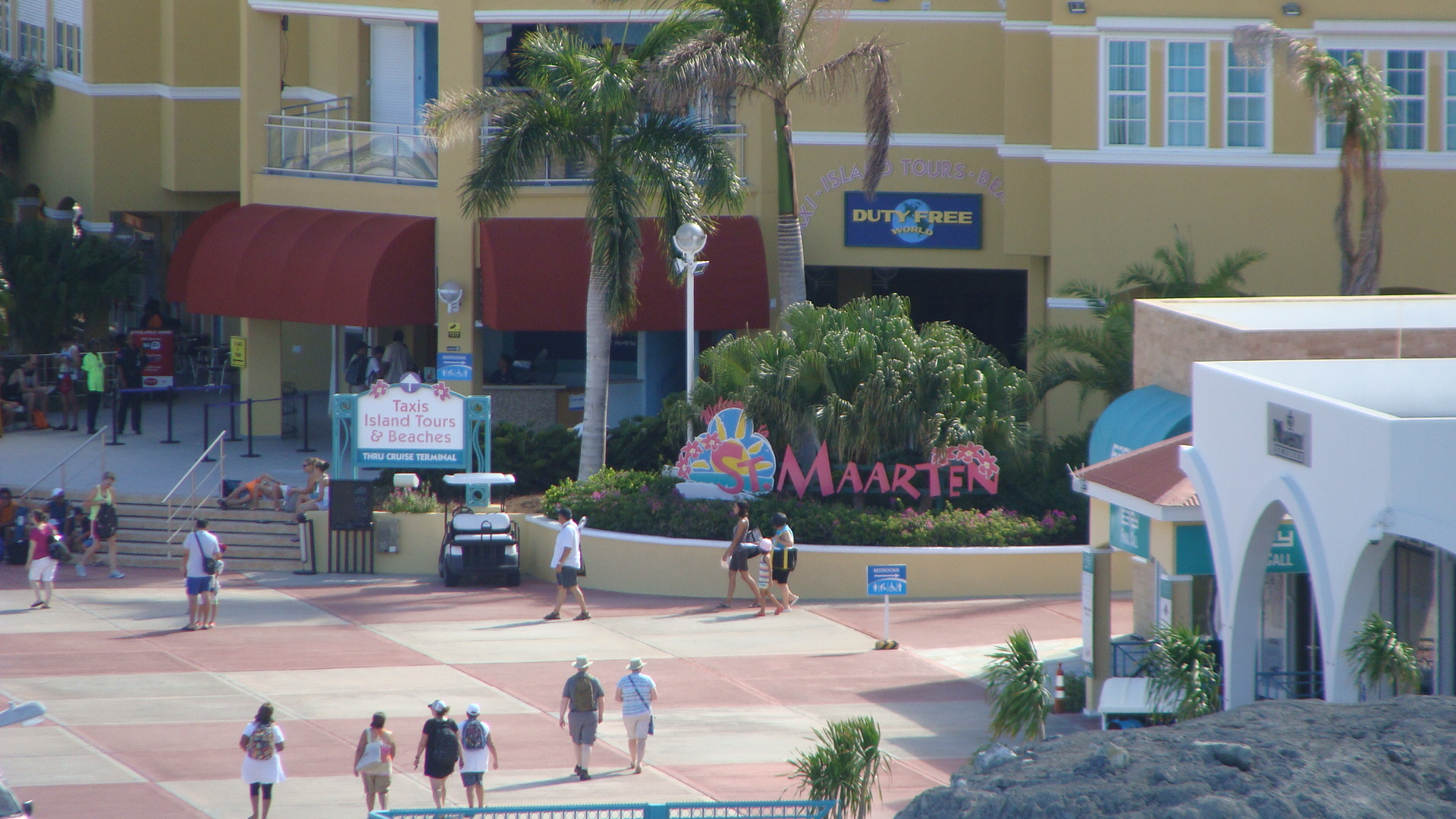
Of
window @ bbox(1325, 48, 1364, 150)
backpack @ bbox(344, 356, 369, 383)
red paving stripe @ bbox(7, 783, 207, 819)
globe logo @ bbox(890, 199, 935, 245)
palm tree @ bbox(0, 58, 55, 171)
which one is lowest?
red paving stripe @ bbox(7, 783, 207, 819)

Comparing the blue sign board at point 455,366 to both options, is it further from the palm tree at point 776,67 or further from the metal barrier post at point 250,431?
the palm tree at point 776,67

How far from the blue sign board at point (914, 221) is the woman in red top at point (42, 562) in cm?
1542

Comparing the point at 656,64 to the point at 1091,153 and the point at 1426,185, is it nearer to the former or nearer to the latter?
the point at 1091,153

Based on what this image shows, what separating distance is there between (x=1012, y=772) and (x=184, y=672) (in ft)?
41.6

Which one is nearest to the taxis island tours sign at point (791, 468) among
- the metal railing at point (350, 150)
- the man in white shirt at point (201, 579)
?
the man in white shirt at point (201, 579)

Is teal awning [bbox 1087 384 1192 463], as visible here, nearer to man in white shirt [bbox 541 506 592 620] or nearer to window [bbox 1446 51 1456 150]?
man in white shirt [bbox 541 506 592 620]

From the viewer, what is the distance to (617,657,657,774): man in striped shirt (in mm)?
15703

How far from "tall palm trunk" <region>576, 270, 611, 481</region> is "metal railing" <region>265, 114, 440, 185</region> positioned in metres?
6.00

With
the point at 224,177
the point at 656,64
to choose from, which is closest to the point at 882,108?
the point at 656,64

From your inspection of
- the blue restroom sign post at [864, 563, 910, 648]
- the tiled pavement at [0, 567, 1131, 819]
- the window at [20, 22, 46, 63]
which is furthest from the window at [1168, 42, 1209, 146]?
the window at [20, 22, 46, 63]

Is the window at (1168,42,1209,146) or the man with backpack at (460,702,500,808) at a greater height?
the window at (1168,42,1209,146)

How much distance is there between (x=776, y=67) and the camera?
84.8 feet

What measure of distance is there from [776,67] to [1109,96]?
6288 millimetres

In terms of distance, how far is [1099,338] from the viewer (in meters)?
26.0
